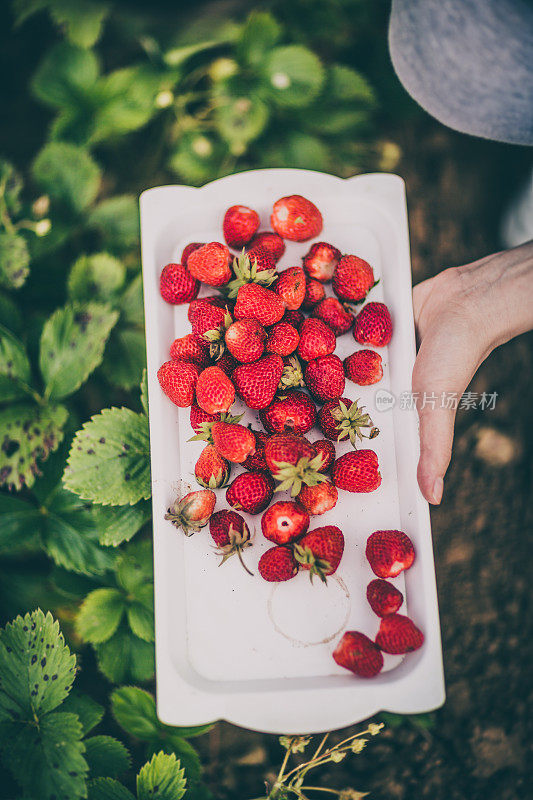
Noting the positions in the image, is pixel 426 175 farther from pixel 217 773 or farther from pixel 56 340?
pixel 217 773

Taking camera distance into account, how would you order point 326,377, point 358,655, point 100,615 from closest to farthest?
1. point 358,655
2. point 326,377
3. point 100,615

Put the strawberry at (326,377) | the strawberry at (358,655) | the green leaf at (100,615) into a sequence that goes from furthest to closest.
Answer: the green leaf at (100,615)
the strawberry at (326,377)
the strawberry at (358,655)

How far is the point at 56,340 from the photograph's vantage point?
1.53 meters

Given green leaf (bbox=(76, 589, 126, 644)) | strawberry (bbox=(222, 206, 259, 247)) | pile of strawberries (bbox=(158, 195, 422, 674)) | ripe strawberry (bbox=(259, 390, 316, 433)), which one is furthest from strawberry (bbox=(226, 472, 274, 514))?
strawberry (bbox=(222, 206, 259, 247))

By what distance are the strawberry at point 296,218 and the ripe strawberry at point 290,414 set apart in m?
0.42

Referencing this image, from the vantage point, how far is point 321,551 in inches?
48.9

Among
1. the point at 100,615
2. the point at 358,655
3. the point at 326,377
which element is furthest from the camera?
the point at 100,615

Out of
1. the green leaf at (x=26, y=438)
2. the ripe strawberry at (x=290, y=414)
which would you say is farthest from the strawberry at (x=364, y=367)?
the green leaf at (x=26, y=438)

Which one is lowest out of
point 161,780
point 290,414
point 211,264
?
point 161,780

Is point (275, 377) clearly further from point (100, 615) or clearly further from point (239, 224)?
point (100, 615)

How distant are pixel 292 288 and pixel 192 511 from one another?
22.3 inches

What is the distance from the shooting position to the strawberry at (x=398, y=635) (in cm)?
122

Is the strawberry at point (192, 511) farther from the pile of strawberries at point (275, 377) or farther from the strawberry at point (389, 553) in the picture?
the strawberry at point (389, 553)

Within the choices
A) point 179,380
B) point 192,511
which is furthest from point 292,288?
point 192,511
